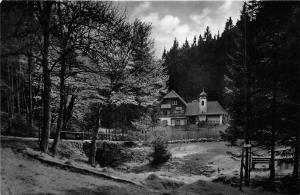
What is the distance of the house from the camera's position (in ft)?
224

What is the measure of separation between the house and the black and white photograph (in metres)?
30.8

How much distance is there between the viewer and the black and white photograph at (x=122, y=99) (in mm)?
11328

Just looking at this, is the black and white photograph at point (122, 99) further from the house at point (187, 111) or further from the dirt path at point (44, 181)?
the house at point (187, 111)

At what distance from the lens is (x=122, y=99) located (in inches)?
885

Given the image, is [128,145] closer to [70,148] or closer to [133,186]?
[70,148]

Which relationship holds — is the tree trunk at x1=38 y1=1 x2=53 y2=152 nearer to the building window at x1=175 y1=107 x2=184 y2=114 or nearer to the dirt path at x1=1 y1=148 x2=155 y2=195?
the dirt path at x1=1 y1=148 x2=155 y2=195

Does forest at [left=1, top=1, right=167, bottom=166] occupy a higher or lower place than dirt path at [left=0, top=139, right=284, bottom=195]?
higher

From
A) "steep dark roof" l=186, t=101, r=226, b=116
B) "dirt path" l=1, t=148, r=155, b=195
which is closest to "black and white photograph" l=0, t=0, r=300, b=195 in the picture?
"dirt path" l=1, t=148, r=155, b=195

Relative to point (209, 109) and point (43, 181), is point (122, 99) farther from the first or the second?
point (209, 109)

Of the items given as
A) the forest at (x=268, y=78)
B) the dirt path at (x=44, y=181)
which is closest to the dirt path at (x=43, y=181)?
the dirt path at (x=44, y=181)

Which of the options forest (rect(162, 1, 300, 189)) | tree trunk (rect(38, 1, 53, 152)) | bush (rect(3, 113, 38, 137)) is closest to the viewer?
tree trunk (rect(38, 1, 53, 152))

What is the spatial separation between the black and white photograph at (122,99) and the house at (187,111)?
30814 mm

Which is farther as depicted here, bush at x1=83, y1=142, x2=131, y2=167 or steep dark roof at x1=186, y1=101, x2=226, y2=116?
steep dark roof at x1=186, y1=101, x2=226, y2=116

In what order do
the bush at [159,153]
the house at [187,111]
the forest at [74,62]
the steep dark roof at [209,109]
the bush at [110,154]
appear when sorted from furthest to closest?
1. the house at [187,111]
2. the steep dark roof at [209,109]
3. the bush at [159,153]
4. the bush at [110,154]
5. the forest at [74,62]
